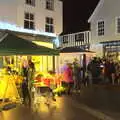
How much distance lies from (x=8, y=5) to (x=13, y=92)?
11.8 metres

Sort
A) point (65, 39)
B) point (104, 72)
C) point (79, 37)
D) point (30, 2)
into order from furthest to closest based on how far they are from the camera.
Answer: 1. point (65, 39)
2. point (79, 37)
3. point (30, 2)
4. point (104, 72)

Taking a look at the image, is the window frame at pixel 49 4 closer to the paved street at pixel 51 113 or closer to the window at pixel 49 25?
the window at pixel 49 25

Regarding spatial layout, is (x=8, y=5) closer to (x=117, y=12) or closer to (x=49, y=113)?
(x=117, y=12)

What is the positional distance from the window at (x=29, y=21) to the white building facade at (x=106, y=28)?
7.71 metres

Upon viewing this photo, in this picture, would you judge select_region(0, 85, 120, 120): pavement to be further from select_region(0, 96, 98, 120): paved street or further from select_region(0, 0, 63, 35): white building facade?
select_region(0, 0, 63, 35): white building facade

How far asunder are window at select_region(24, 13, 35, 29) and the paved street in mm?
12875

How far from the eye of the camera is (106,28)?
34.2 meters

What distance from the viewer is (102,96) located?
19234mm

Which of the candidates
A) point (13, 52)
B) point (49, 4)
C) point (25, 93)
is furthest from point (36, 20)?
point (13, 52)

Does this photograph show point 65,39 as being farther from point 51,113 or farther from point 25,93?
point 51,113

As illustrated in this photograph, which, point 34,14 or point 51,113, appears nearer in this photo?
point 51,113

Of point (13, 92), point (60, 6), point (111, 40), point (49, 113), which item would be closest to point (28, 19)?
point (60, 6)

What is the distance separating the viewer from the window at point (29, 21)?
28.2 m

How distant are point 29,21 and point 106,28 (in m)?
8.32
